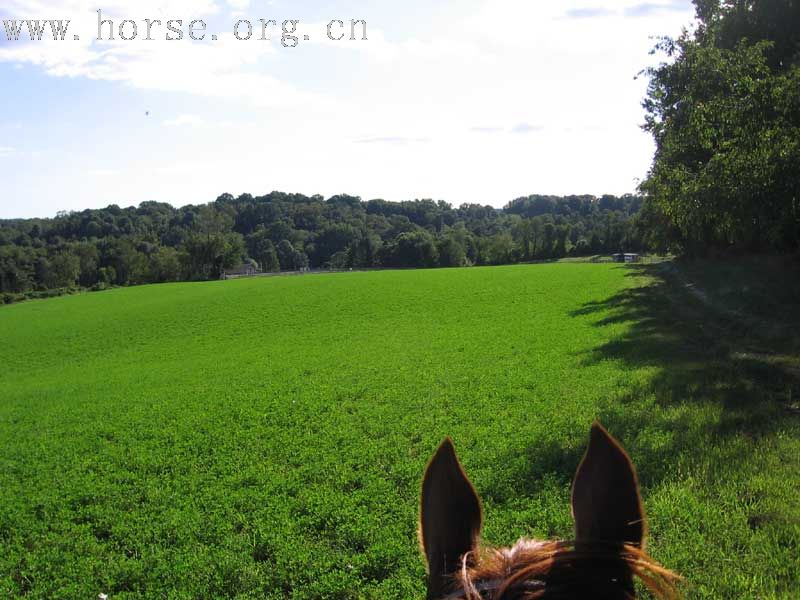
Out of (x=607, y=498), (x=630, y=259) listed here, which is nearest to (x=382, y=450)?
(x=607, y=498)

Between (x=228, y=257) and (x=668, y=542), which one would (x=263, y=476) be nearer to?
(x=668, y=542)

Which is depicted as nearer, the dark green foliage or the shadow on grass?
the shadow on grass

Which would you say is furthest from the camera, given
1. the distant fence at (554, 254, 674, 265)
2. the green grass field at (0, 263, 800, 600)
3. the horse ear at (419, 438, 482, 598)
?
the distant fence at (554, 254, 674, 265)

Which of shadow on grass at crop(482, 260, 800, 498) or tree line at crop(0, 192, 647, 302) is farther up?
tree line at crop(0, 192, 647, 302)

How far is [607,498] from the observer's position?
1217 mm

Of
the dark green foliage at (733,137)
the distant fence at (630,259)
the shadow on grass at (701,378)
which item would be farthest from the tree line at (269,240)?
the dark green foliage at (733,137)

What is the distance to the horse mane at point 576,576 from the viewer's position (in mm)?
1032

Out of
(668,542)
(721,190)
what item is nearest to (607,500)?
(668,542)

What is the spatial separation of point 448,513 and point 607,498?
37 centimetres

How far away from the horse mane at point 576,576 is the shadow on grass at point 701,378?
18.7ft

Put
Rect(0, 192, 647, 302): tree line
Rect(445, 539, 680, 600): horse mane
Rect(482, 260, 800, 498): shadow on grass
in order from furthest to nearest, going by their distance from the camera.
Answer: Rect(0, 192, 647, 302): tree line < Rect(482, 260, 800, 498): shadow on grass < Rect(445, 539, 680, 600): horse mane

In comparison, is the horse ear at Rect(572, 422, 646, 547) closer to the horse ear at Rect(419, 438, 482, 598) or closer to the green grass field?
the horse ear at Rect(419, 438, 482, 598)

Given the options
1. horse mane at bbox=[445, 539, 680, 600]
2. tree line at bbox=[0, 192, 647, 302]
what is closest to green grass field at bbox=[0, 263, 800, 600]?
horse mane at bbox=[445, 539, 680, 600]

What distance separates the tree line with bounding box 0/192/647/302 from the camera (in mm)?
84250
